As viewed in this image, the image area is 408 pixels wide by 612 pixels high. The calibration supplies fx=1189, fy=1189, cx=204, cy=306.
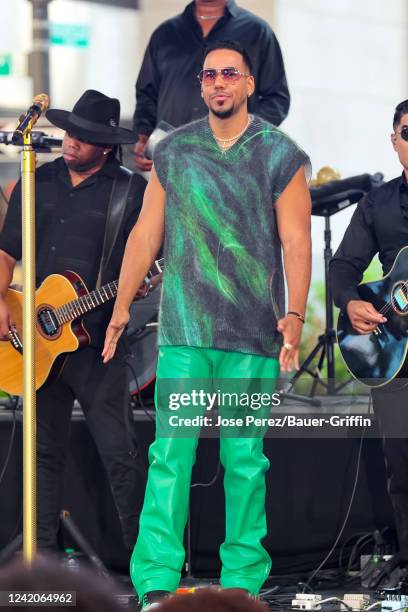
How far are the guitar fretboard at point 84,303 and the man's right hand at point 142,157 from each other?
1.05m

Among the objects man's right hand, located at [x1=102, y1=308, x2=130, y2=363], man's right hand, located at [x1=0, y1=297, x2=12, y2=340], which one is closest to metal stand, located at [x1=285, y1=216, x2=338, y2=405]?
man's right hand, located at [x1=0, y1=297, x2=12, y2=340]

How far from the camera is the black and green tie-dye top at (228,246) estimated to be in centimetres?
446

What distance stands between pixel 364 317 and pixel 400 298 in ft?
0.57

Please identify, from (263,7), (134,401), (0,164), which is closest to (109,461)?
(134,401)

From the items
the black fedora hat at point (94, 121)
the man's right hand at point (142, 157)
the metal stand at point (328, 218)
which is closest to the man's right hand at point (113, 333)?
the black fedora hat at point (94, 121)

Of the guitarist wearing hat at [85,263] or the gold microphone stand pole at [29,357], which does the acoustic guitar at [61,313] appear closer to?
the guitarist wearing hat at [85,263]

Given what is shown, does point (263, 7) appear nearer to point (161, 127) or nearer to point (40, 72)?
point (40, 72)

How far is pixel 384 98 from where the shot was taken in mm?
8273

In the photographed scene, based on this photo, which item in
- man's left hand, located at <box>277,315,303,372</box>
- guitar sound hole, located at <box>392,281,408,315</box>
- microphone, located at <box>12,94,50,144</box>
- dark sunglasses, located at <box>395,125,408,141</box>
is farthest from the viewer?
dark sunglasses, located at <box>395,125,408,141</box>

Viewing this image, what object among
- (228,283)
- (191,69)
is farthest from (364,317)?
(191,69)

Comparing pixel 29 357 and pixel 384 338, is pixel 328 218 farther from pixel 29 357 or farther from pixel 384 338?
pixel 29 357

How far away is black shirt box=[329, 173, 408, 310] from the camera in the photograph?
496 centimetres

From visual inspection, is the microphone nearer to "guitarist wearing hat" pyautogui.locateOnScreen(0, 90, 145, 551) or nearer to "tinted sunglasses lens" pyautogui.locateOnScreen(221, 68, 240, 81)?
"tinted sunglasses lens" pyautogui.locateOnScreen(221, 68, 240, 81)

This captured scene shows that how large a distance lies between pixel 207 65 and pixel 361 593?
235 centimetres
